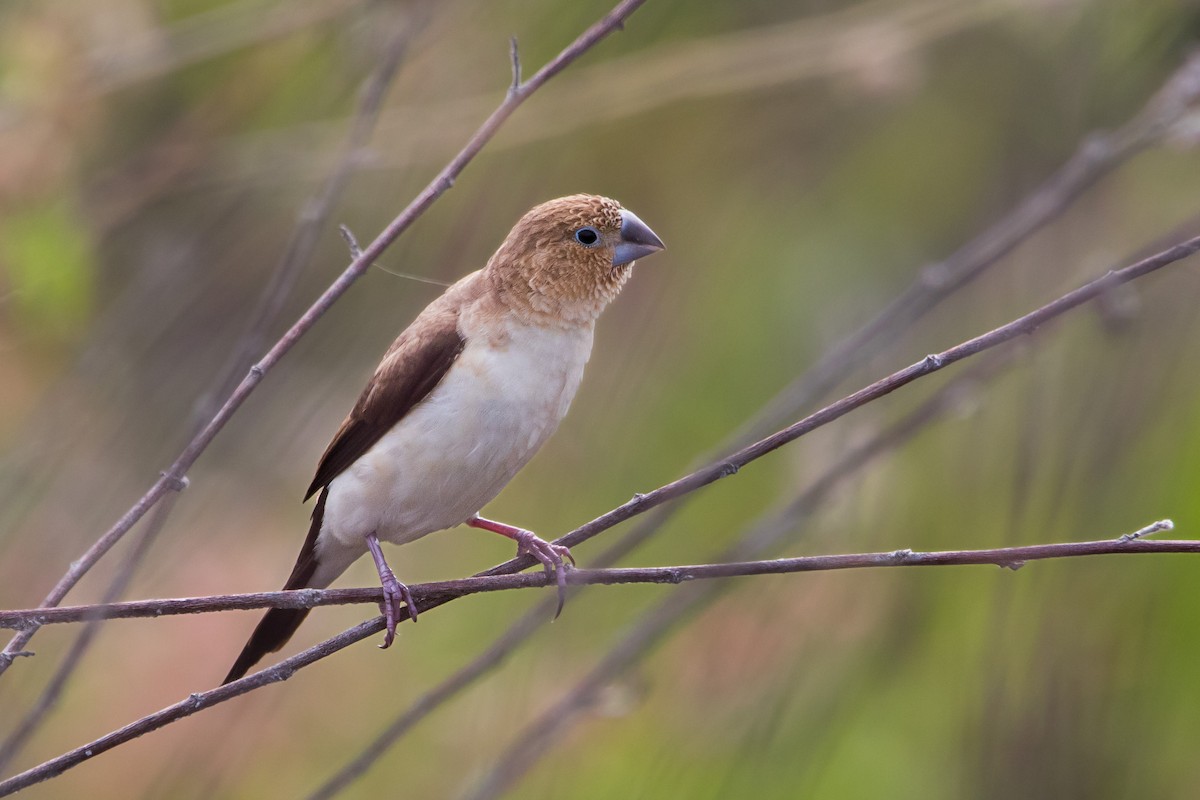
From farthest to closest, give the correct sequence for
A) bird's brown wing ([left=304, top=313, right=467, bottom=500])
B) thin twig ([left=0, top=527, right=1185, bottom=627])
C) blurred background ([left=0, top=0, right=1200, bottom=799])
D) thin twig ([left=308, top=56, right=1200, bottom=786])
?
bird's brown wing ([left=304, top=313, right=467, bottom=500]) < thin twig ([left=308, top=56, right=1200, bottom=786]) < blurred background ([left=0, top=0, right=1200, bottom=799]) < thin twig ([left=0, top=527, right=1185, bottom=627])

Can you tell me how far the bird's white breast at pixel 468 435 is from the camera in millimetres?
2002

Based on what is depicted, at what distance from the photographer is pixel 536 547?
6.70ft

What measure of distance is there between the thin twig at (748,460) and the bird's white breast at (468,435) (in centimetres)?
56

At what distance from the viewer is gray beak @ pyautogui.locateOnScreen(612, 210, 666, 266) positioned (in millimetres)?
2086

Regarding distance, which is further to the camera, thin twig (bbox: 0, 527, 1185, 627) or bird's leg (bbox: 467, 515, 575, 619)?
bird's leg (bbox: 467, 515, 575, 619)

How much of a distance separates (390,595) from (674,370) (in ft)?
1.74

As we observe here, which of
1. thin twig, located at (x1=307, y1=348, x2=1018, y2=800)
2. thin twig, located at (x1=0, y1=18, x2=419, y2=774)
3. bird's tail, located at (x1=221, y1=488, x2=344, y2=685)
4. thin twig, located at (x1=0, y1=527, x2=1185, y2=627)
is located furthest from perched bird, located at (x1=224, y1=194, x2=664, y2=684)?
thin twig, located at (x1=0, y1=527, x2=1185, y2=627)

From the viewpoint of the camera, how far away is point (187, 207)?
2320mm

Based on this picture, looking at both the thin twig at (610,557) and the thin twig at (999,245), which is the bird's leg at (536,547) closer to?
the thin twig at (610,557)

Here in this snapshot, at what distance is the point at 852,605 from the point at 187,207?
144 cm

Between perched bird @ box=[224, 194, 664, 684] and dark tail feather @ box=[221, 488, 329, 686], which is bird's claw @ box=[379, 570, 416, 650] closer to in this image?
perched bird @ box=[224, 194, 664, 684]

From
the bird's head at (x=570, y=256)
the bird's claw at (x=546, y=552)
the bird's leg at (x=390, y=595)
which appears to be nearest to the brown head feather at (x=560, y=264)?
the bird's head at (x=570, y=256)

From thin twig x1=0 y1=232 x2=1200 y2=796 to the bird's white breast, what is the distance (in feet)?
1.84

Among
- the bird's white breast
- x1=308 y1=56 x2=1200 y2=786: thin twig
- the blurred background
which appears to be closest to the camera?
the blurred background
